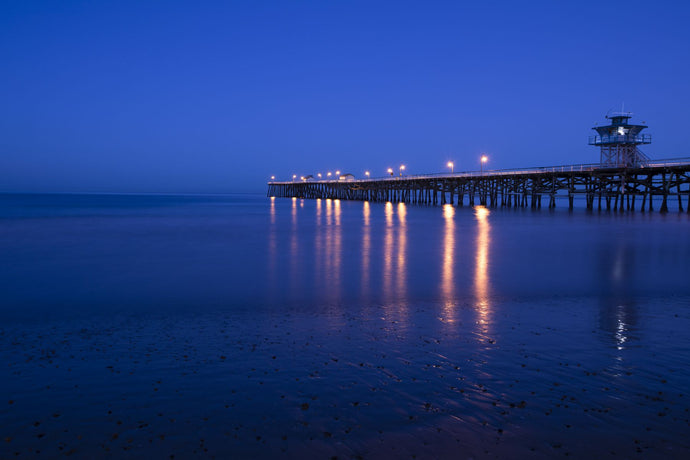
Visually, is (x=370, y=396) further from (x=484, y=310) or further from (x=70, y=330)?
(x=70, y=330)

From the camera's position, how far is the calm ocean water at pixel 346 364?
491 cm

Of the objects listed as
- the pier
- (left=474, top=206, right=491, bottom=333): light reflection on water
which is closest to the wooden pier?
the pier

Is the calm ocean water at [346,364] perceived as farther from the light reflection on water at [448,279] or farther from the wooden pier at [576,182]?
the wooden pier at [576,182]

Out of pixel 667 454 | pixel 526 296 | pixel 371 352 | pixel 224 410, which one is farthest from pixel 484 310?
pixel 224 410

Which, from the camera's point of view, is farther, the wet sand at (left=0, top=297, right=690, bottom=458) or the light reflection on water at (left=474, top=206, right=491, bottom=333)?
the light reflection on water at (left=474, top=206, right=491, bottom=333)

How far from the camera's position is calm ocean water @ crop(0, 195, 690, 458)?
4914 millimetres

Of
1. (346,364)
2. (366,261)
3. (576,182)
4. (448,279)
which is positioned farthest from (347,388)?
(576,182)

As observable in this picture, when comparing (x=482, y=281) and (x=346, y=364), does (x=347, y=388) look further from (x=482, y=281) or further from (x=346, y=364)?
(x=482, y=281)

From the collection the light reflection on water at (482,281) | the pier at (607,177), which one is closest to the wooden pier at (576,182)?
the pier at (607,177)

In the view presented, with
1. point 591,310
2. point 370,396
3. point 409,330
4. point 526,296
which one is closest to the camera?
point 370,396

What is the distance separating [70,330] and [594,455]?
8156mm

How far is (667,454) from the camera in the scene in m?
4.59

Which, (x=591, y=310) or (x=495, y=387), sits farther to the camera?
(x=591, y=310)

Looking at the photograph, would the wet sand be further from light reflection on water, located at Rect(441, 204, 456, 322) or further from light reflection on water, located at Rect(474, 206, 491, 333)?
light reflection on water, located at Rect(441, 204, 456, 322)
